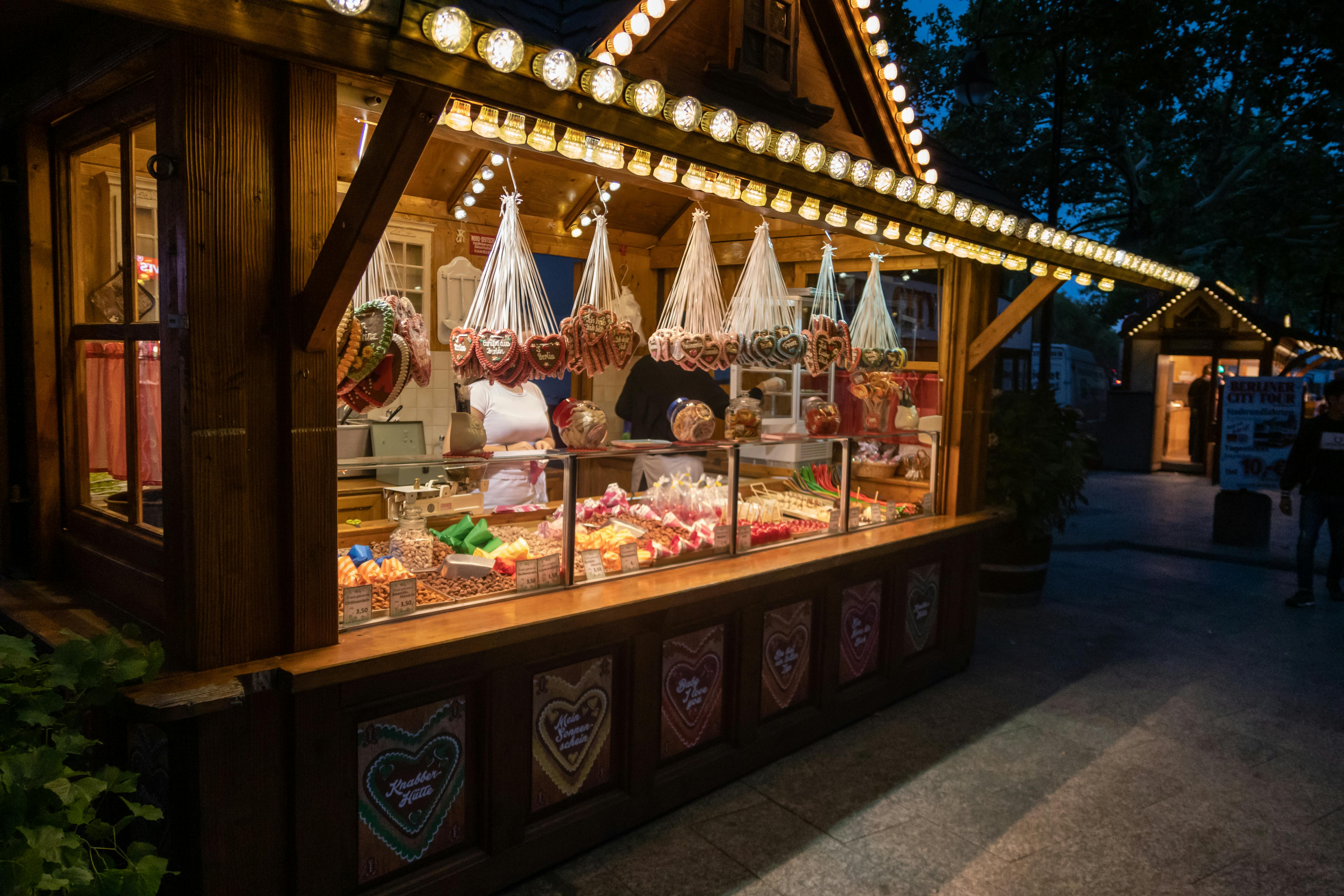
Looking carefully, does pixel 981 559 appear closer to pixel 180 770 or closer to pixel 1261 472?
pixel 1261 472

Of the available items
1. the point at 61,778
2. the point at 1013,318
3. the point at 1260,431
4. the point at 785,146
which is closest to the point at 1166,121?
the point at 1260,431

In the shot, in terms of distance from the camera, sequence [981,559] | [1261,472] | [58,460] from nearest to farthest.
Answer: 1. [58,460]
2. [981,559]
3. [1261,472]

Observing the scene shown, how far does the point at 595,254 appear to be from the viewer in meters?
3.78

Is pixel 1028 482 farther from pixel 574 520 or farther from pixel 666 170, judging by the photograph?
pixel 666 170

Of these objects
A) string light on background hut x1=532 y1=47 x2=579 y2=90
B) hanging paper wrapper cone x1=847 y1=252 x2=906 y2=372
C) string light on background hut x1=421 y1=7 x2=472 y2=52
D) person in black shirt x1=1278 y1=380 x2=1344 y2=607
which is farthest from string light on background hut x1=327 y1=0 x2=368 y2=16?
person in black shirt x1=1278 y1=380 x2=1344 y2=607

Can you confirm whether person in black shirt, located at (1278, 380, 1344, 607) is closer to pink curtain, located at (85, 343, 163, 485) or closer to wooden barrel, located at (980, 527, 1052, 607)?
wooden barrel, located at (980, 527, 1052, 607)

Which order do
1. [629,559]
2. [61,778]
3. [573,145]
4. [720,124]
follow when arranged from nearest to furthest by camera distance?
[61,778], [573,145], [720,124], [629,559]

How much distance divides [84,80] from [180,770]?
1991 mm

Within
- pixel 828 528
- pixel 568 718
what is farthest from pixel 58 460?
pixel 828 528

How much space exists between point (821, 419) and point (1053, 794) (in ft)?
6.81

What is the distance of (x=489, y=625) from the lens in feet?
9.05

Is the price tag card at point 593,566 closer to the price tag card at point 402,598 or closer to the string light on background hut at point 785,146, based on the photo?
the price tag card at point 402,598

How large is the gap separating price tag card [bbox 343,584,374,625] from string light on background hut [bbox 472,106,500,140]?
147cm

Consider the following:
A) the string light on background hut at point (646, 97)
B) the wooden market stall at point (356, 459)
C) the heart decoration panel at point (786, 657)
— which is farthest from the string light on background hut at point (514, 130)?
the heart decoration panel at point (786, 657)
